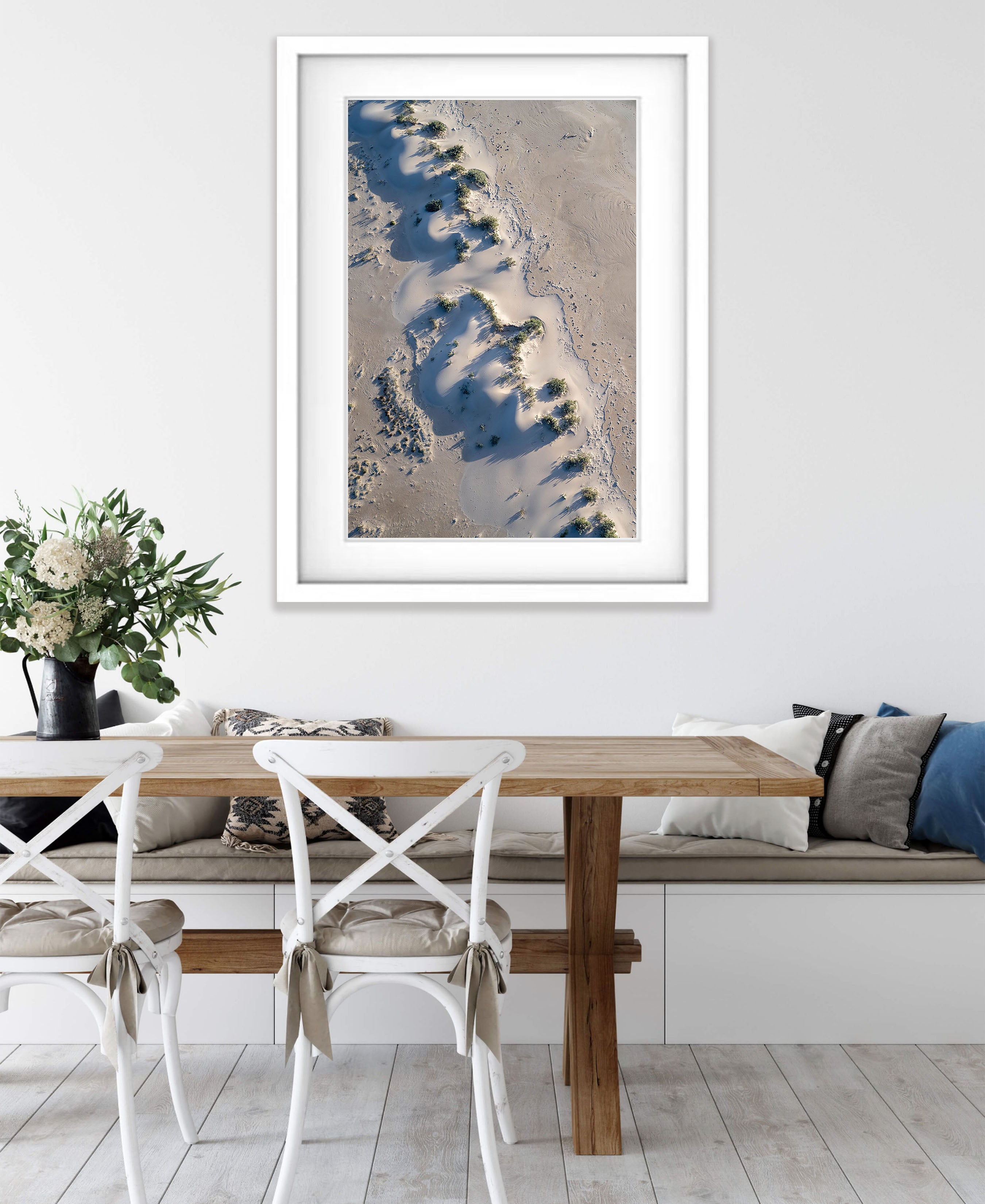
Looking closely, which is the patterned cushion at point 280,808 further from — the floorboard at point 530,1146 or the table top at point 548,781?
the floorboard at point 530,1146

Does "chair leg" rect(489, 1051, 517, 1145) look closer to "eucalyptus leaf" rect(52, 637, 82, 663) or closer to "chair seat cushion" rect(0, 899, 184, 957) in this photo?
"chair seat cushion" rect(0, 899, 184, 957)

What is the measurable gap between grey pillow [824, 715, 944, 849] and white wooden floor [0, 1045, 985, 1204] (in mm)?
530

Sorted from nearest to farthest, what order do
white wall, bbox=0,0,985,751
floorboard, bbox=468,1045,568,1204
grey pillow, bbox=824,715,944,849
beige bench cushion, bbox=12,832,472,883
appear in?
floorboard, bbox=468,1045,568,1204 < beige bench cushion, bbox=12,832,472,883 < grey pillow, bbox=824,715,944,849 < white wall, bbox=0,0,985,751

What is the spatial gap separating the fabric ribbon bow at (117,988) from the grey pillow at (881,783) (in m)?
1.81

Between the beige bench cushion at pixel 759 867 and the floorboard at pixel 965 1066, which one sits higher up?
the beige bench cushion at pixel 759 867

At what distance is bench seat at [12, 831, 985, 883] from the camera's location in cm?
259

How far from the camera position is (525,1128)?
2.14m

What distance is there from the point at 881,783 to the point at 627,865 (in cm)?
73

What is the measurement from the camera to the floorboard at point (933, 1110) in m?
1.96

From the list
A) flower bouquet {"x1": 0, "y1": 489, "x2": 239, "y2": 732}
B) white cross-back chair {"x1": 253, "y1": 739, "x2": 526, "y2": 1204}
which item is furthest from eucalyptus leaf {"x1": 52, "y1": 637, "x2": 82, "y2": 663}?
white cross-back chair {"x1": 253, "y1": 739, "x2": 526, "y2": 1204}

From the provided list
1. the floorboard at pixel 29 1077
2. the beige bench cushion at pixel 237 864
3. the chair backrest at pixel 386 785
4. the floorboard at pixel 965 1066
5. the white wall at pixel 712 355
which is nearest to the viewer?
the chair backrest at pixel 386 785

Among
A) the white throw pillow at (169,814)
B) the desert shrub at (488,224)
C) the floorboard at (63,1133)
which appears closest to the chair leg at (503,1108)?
the floorboard at (63,1133)

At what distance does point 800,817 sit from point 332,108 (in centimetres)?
244

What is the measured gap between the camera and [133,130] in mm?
3109
